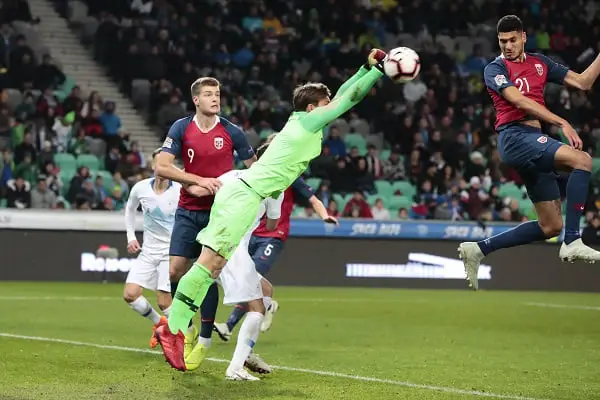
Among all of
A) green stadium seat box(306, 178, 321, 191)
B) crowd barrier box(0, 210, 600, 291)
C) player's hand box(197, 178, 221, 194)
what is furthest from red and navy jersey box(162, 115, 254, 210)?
green stadium seat box(306, 178, 321, 191)

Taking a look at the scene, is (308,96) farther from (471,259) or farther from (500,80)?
(471,259)

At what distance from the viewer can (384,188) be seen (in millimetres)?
26297

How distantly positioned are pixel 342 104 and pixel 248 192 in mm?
1024

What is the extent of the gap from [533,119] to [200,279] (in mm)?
3651

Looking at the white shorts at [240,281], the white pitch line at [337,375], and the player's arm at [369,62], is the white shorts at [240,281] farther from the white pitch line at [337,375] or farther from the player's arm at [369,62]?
the player's arm at [369,62]

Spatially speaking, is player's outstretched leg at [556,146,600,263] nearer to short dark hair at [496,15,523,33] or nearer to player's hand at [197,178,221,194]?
short dark hair at [496,15,523,33]

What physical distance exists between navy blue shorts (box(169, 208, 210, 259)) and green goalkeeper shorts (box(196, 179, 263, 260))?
4.67 ft

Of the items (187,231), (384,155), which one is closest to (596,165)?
(384,155)

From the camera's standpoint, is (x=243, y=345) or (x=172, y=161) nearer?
(x=243, y=345)

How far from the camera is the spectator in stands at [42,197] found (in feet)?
75.5

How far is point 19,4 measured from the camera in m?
27.4

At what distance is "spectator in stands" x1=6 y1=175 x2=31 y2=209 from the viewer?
22812mm

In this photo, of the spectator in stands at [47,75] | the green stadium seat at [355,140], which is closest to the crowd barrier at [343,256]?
the green stadium seat at [355,140]

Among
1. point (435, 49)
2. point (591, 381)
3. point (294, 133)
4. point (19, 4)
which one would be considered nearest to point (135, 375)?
point (294, 133)
